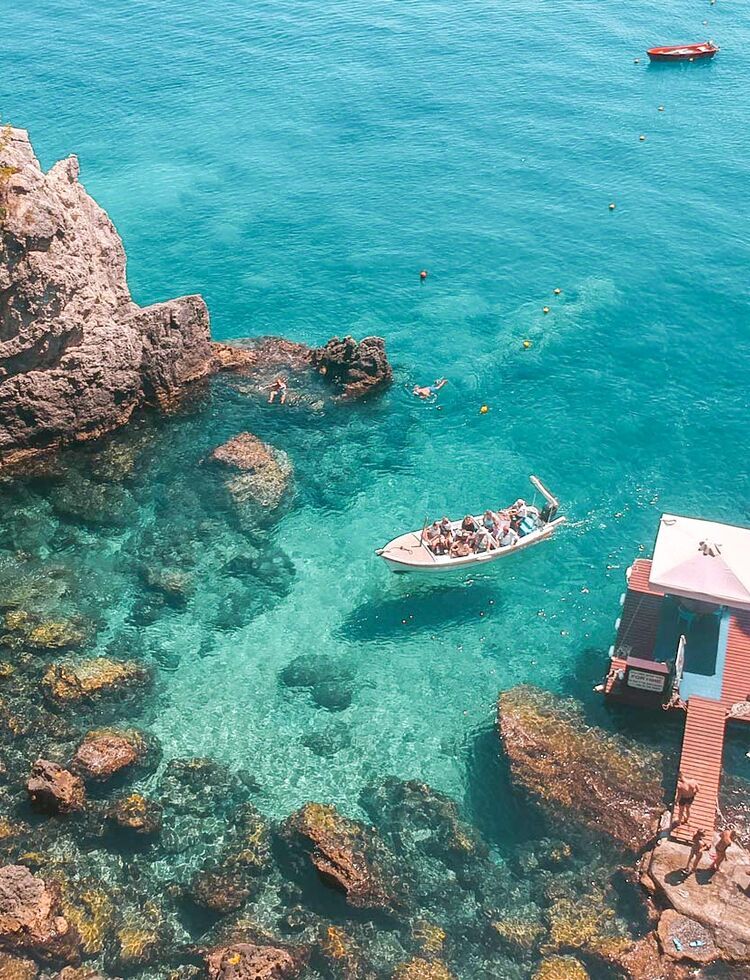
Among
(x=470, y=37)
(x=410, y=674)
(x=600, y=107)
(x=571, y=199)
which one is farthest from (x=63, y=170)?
(x=470, y=37)

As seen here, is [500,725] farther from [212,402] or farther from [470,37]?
[470,37]

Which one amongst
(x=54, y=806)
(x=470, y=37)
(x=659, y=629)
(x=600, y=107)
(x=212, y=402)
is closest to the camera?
(x=54, y=806)

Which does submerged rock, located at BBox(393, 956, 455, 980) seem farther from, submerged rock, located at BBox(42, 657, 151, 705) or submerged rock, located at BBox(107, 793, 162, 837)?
→ submerged rock, located at BBox(42, 657, 151, 705)

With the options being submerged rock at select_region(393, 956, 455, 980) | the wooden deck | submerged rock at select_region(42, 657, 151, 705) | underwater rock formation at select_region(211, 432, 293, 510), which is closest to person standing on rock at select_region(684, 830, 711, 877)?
the wooden deck

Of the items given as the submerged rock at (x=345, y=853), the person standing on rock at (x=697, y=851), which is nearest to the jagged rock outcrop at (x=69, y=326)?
the submerged rock at (x=345, y=853)

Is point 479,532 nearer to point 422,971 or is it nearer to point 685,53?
point 422,971

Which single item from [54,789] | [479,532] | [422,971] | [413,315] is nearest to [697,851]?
[422,971]
